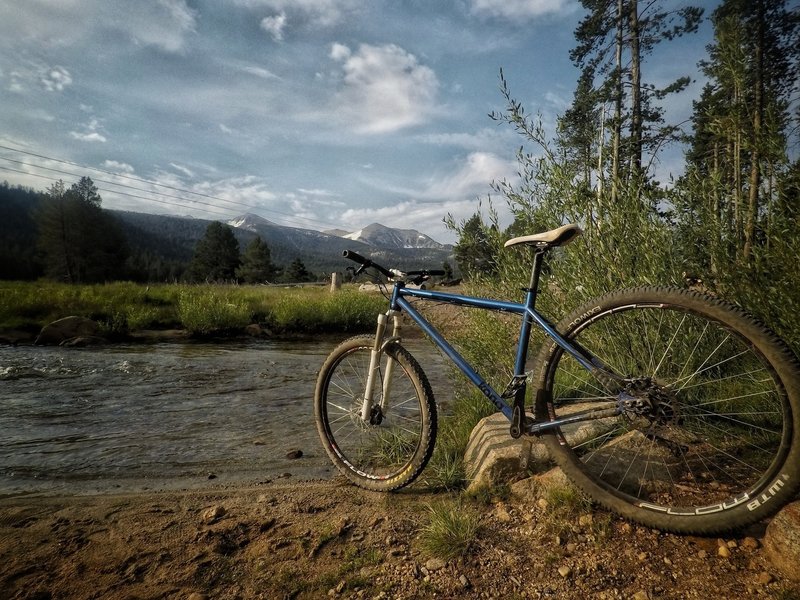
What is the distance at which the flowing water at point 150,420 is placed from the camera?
3.70 meters

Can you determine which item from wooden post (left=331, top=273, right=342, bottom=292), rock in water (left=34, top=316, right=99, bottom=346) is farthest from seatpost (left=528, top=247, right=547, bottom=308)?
wooden post (left=331, top=273, right=342, bottom=292)

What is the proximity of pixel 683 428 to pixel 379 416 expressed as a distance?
2.22 meters

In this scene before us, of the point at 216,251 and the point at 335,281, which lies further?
the point at 216,251

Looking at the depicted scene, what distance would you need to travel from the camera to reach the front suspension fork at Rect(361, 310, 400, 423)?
329cm

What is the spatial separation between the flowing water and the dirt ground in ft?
2.92

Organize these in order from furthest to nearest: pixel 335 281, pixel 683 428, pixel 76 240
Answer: pixel 76 240 → pixel 335 281 → pixel 683 428

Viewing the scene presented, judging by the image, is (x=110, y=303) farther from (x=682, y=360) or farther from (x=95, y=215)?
(x=95, y=215)

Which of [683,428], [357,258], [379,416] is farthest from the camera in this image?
[379,416]

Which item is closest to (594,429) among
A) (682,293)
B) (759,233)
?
(682,293)

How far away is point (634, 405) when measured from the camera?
7.09ft

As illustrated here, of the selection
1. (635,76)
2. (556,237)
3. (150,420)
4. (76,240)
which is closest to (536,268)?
(556,237)

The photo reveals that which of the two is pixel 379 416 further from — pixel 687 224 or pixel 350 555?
pixel 687 224

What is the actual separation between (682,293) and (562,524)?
1506 millimetres

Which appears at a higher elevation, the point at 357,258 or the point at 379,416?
the point at 357,258
